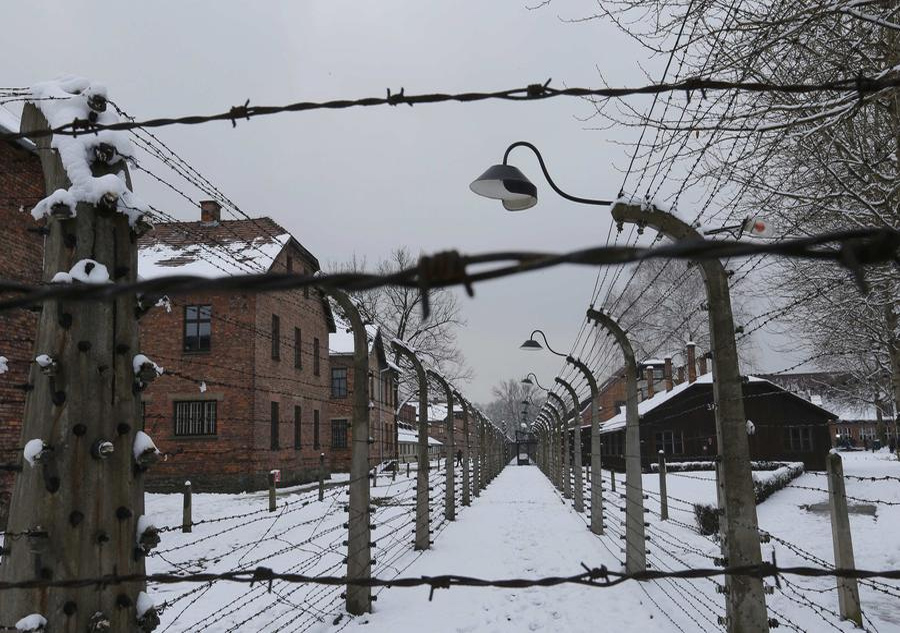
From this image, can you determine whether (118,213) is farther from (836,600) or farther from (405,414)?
(405,414)

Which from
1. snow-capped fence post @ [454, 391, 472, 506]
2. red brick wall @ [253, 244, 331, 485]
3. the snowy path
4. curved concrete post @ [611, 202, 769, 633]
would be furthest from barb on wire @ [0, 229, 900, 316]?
red brick wall @ [253, 244, 331, 485]

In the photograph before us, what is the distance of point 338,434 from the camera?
3831cm

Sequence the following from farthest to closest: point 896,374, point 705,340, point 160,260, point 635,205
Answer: point 705,340
point 160,260
point 896,374
point 635,205

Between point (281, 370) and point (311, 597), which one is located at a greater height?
point (281, 370)

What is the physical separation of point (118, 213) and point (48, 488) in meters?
1.28

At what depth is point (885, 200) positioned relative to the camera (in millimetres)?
9148

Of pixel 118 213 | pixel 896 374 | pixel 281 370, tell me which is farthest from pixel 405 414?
pixel 118 213

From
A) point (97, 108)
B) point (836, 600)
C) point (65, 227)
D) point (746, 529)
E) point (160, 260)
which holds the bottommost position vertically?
point (836, 600)

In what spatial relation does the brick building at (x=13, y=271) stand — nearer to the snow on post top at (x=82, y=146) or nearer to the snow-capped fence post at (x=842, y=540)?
the snow on post top at (x=82, y=146)

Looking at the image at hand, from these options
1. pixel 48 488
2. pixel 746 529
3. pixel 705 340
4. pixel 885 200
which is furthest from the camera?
pixel 705 340

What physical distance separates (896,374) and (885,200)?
11.1 m

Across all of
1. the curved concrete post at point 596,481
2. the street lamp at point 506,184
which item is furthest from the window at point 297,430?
the street lamp at point 506,184

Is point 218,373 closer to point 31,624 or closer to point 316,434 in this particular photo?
point 316,434

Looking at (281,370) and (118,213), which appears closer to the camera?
(118,213)
